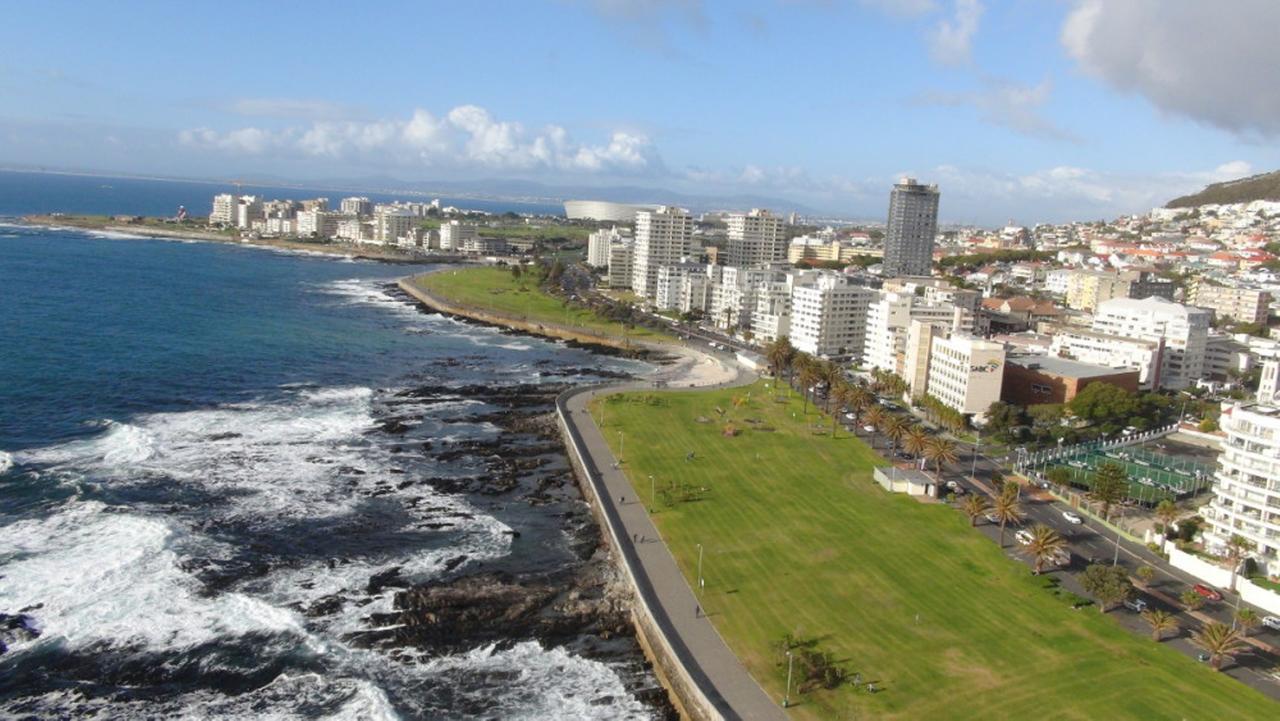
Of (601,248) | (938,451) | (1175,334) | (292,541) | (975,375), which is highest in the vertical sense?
(601,248)

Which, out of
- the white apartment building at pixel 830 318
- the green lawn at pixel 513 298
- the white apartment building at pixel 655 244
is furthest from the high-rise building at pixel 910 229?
the white apartment building at pixel 830 318

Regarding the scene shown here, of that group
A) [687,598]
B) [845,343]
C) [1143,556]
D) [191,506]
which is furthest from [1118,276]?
[191,506]

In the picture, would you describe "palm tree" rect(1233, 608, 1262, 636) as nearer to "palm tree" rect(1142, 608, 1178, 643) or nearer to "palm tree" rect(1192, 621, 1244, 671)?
"palm tree" rect(1192, 621, 1244, 671)

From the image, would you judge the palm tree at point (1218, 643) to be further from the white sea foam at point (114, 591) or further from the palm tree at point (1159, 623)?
the white sea foam at point (114, 591)

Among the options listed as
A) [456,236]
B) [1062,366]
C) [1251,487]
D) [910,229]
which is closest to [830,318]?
[1062,366]

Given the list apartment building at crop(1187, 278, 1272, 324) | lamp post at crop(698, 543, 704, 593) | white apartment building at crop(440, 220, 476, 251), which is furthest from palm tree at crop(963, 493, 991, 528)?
white apartment building at crop(440, 220, 476, 251)

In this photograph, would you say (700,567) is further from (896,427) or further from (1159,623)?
(896,427)

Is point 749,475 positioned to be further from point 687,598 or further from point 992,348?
point 992,348
